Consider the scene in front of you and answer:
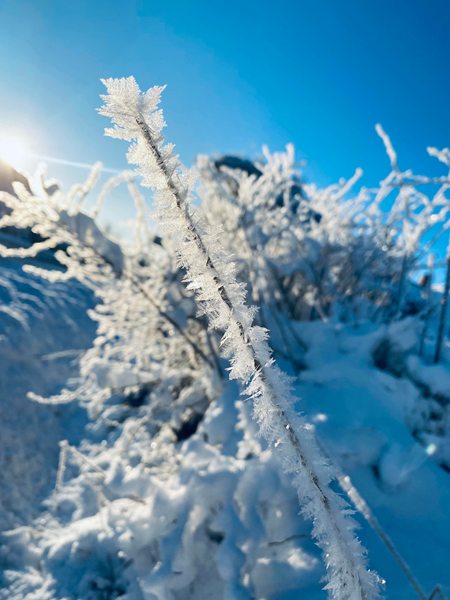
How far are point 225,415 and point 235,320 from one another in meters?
1.39

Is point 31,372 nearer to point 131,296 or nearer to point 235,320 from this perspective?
point 131,296

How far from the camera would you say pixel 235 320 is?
0.48 meters

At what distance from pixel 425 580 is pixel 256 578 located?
0.55 m

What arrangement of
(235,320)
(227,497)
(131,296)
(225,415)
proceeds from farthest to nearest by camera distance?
(131,296), (225,415), (227,497), (235,320)

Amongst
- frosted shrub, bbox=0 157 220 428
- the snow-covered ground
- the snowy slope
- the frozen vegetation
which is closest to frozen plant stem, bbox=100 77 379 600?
the frozen vegetation

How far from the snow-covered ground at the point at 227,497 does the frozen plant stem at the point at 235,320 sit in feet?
2.09

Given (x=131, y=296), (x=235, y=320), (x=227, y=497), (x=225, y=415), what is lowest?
(x=227, y=497)

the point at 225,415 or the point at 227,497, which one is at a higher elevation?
the point at 225,415

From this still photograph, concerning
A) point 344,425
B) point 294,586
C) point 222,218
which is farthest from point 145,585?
point 222,218

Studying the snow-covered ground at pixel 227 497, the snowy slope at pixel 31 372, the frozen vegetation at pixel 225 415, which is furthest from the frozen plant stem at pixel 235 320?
the snowy slope at pixel 31 372

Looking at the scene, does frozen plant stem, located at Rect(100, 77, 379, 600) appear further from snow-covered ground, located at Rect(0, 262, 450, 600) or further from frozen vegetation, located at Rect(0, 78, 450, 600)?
snow-covered ground, located at Rect(0, 262, 450, 600)

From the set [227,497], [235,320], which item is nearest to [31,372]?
[227,497]

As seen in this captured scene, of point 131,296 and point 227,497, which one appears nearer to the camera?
point 227,497

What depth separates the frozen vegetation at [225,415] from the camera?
1.64 feet
